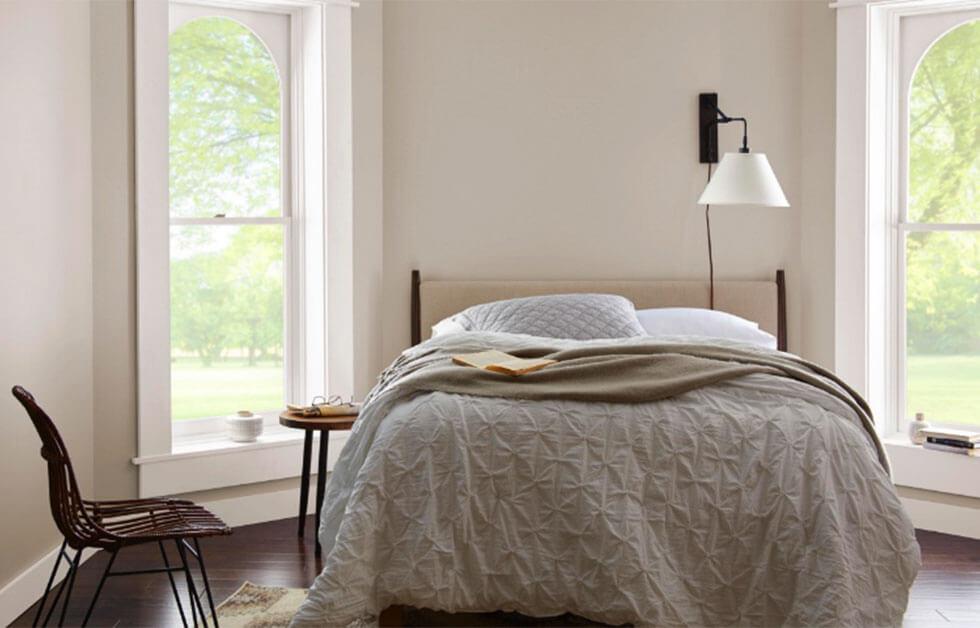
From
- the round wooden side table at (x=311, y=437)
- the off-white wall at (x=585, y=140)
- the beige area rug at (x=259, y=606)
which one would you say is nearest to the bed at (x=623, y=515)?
the beige area rug at (x=259, y=606)

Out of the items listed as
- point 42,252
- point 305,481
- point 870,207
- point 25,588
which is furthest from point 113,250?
point 870,207

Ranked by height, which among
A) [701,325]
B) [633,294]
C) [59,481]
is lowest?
[59,481]

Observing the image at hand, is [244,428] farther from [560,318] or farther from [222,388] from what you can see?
[560,318]

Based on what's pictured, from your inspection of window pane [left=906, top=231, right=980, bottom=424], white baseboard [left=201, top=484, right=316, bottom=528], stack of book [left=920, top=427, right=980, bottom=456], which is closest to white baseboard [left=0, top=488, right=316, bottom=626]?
white baseboard [left=201, top=484, right=316, bottom=528]

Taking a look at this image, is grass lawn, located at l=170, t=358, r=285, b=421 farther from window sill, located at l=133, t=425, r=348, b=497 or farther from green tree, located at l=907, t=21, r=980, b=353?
green tree, located at l=907, t=21, r=980, b=353

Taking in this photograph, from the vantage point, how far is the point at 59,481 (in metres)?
2.93

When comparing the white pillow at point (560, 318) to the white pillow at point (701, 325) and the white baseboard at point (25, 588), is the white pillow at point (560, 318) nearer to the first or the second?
the white pillow at point (701, 325)

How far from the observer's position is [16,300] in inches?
146

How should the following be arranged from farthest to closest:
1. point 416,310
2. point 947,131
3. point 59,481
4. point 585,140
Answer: point 585,140
point 416,310
point 947,131
point 59,481

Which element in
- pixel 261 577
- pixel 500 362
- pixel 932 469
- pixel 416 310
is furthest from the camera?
pixel 416 310

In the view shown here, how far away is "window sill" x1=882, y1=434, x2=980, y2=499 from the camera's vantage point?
188 inches

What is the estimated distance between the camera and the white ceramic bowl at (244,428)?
4969mm

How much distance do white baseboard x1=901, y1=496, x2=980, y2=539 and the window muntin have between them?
2.83m

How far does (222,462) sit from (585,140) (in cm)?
222
